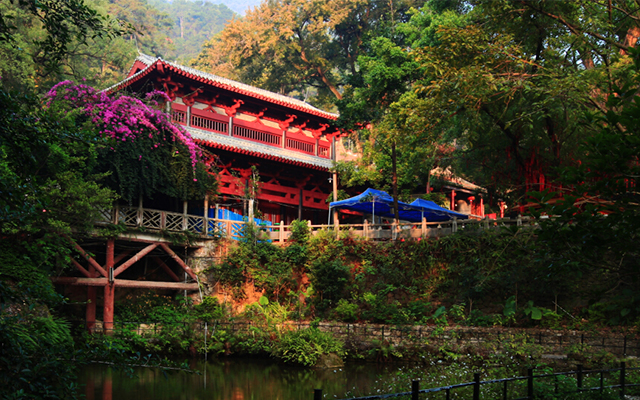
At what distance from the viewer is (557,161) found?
1535cm

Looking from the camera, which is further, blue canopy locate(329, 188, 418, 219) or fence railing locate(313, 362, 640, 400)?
blue canopy locate(329, 188, 418, 219)

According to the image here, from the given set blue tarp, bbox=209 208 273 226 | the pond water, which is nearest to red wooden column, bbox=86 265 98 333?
the pond water

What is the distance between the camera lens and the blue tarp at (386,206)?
2036 cm

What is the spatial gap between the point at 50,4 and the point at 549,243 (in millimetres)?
6755

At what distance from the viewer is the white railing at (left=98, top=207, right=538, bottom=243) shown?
1736 centimetres

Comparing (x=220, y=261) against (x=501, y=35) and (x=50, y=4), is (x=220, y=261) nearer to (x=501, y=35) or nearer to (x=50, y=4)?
(x=501, y=35)

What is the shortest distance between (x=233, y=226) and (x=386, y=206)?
230 inches

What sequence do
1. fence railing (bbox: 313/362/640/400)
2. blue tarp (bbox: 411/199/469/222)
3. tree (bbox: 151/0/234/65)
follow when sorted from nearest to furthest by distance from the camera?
fence railing (bbox: 313/362/640/400), blue tarp (bbox: 411/199/469/222), tree (bbox: 151/0/234/65)

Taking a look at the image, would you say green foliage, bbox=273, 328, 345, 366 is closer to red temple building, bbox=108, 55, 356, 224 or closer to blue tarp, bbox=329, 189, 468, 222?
blue tarp, bbox=329, 189, 468, 222

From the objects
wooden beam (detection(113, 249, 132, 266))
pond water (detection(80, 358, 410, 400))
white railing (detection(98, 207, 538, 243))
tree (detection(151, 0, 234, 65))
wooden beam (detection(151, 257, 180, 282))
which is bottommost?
pond water (detection(80, 358, 410, 400))

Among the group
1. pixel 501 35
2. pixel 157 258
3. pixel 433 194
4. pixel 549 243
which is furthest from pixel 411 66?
pixel 549 243

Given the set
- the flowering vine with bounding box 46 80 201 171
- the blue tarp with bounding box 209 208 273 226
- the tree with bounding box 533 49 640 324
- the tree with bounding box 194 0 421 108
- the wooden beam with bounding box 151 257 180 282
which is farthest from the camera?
the tree with bounding box 194 0 421 108

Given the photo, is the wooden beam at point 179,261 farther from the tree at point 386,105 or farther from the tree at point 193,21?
the tree at point 193,21

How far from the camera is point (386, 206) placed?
21.3m
